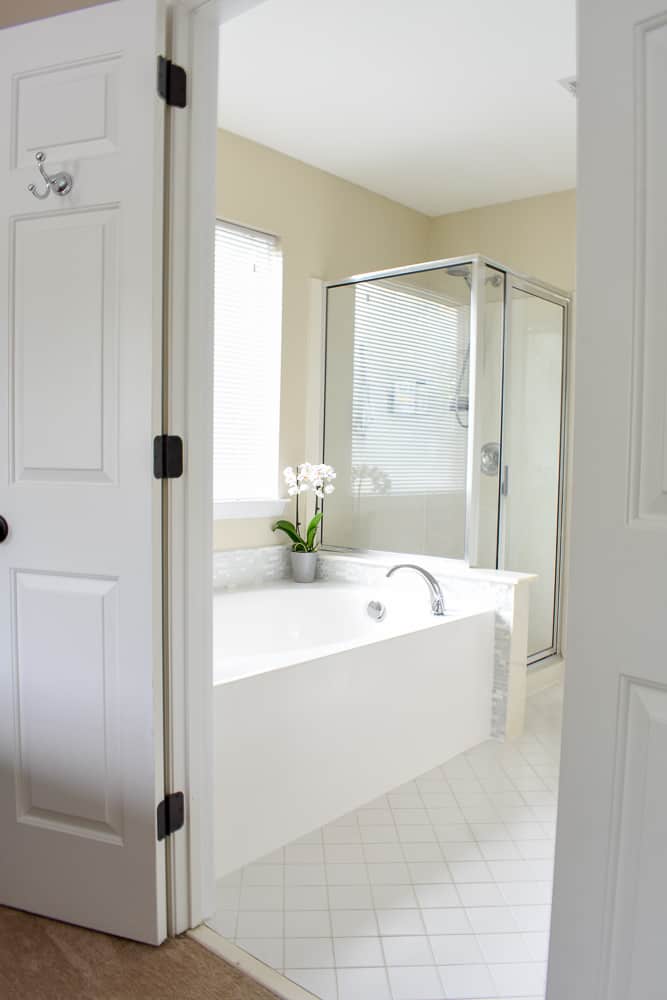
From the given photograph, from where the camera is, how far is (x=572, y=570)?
1.15 m

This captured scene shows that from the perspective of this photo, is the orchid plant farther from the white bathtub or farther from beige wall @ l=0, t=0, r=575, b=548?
the white bathtub

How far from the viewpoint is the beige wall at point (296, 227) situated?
11.7ft

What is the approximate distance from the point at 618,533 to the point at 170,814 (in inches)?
46.9

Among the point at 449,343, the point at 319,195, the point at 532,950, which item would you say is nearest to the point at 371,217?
the point at 319,195

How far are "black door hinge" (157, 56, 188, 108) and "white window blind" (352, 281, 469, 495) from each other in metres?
1.99

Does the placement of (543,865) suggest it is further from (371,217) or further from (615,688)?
(371,217)

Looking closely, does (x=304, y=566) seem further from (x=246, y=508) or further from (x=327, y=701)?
(x=327, y=701)

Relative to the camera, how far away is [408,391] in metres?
3.74

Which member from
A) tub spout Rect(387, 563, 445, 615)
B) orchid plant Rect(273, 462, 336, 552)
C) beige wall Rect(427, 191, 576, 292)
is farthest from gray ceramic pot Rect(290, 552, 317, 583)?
beige wall Rect(427, 191, 576, 292)

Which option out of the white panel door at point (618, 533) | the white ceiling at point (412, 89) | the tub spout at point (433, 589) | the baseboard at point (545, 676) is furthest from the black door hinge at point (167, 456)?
the baseboard at point (545, 676)

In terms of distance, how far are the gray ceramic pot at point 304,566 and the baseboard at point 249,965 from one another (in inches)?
79.1

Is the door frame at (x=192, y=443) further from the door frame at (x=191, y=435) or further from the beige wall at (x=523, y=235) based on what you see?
the beige wall at (x=523, y=235)

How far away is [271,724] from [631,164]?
5.57 ft

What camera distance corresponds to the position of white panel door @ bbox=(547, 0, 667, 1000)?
107cm
